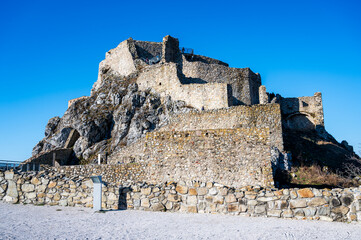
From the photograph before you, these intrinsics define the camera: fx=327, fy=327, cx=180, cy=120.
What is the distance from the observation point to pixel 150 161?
12422 mm

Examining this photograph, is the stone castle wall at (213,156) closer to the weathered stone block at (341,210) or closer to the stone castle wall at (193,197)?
the stone castle wall at (193,197)

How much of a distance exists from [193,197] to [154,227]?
1.86 metres

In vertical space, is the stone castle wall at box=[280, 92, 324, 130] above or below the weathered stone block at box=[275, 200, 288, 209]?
above

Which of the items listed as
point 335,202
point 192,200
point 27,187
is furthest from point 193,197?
point 27,187

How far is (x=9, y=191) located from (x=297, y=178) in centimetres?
1327

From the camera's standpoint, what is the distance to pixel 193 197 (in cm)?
902

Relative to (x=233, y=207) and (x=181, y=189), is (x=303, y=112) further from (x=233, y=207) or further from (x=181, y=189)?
(x=181, y=189)

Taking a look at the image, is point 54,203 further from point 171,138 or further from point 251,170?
point 251,170

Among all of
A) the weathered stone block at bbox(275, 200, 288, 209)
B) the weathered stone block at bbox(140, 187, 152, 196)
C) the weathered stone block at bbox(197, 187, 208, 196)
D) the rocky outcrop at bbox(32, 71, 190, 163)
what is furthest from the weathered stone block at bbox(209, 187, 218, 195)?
the rocky outcrop at bbox(32, 71, 190, 163)

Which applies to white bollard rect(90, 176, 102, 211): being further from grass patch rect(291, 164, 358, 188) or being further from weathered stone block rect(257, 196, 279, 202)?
grass patch rect(291, 164, 358, 188)

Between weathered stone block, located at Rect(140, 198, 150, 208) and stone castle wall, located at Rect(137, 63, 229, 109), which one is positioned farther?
stone castle wall, located at Rect(137, 63, 229, 109)

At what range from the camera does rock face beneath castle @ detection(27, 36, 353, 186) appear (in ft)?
39.8

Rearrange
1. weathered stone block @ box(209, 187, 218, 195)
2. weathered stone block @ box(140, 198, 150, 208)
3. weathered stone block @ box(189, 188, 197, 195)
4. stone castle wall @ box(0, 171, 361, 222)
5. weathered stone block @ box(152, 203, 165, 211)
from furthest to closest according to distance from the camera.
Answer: weathered stone block @ box(140, 198, 150, 208)
weathered stone block @ box(152, 203, 165, 211)
weathered stone block @ box(189, 188, 197, 195)
weathered stone block @ box(209, 187, 218, 195)
stone castle wall @ box(0, 171, 361, 222)

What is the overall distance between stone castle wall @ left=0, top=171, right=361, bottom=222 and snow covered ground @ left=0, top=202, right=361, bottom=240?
32cm
